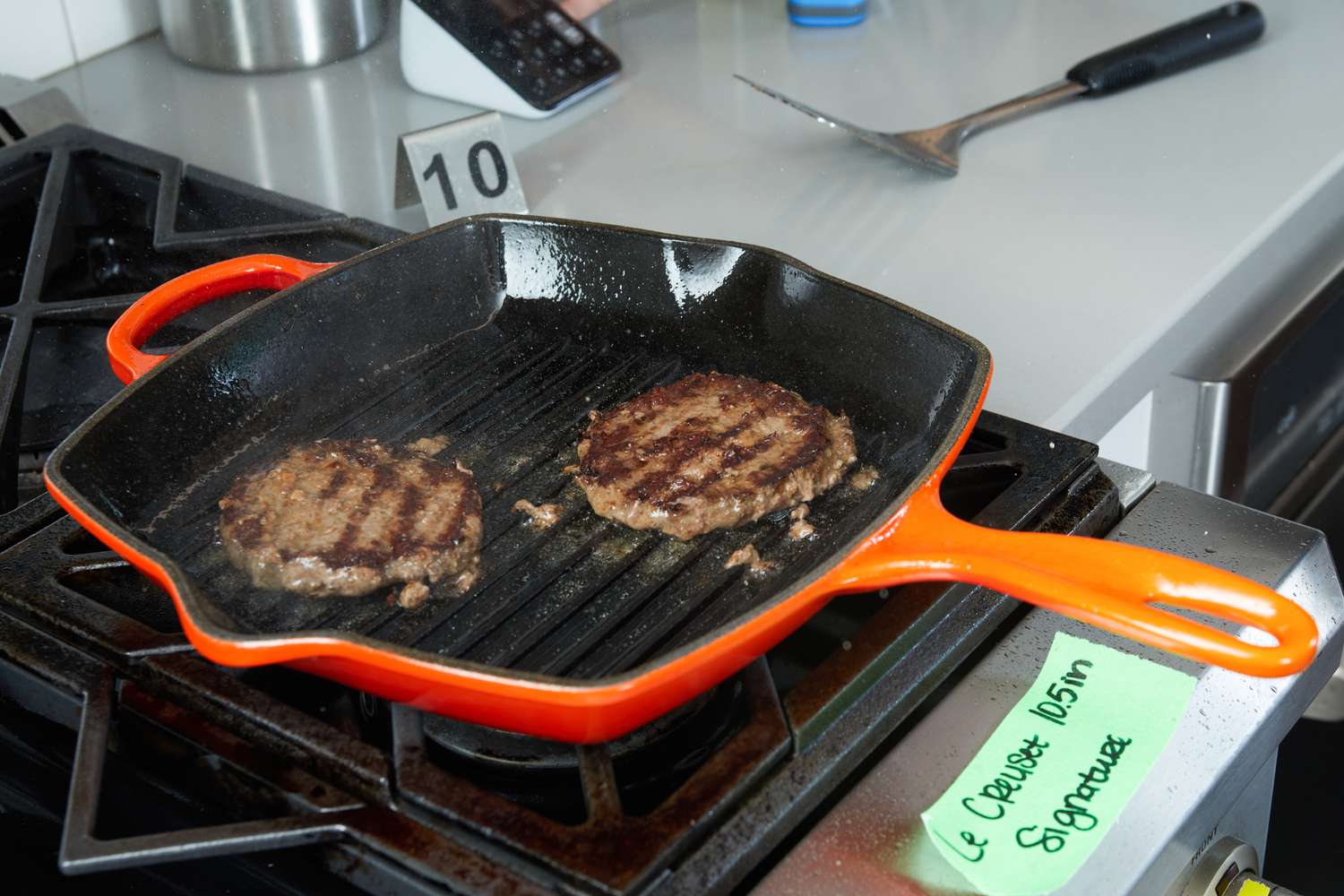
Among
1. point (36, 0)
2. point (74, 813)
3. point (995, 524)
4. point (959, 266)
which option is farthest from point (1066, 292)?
point (36, 0)

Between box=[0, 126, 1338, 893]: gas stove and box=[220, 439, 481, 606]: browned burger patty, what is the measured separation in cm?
7

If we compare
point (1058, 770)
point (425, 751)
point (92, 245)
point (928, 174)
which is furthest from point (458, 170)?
point (1058, 770)

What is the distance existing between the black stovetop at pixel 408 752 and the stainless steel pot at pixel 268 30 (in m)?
0.72

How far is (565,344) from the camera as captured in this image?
110 cm

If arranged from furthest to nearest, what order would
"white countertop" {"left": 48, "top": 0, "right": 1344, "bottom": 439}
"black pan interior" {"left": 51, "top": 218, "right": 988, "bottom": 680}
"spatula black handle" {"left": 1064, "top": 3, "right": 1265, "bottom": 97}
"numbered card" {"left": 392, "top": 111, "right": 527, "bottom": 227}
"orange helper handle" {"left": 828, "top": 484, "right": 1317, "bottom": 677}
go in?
"spatula black handle" {"left": 1064, "top": 3, "right": 1265, "bottom": 97}
"numbered card" {"left": 392, "top": 111, "right": 527, "bottom": 227}
"white countertop" {"left": 48, "top": 0, "right": 1344, "bottom": 439}
"black pan interior" {"left": 51, "top": 218, "right": 988, "bottom": 680}
"orange helper handle" {"left": 828, "top": 484, "right": 1317, "bottom": 677}

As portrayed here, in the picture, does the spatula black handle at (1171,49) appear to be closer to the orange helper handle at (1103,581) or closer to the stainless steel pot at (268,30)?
the stainless steel pot at (268,30)

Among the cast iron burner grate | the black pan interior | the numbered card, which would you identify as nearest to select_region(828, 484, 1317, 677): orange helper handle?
the black pan interior

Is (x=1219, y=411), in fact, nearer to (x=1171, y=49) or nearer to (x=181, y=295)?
(x=1171, y=49)

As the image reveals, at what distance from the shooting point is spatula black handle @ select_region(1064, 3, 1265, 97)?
1.60m

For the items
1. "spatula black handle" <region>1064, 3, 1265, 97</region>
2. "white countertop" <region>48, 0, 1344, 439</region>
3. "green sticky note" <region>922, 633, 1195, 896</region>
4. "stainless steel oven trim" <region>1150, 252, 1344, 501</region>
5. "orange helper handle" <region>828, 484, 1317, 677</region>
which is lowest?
"stainless steel oven trim" <region>1150, 252, 1344, 501</region>

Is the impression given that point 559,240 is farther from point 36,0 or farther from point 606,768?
point 36,0

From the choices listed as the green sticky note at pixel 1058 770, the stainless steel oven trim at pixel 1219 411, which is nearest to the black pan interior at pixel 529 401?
the green sticky note at pixel 1058 770

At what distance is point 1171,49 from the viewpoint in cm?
164

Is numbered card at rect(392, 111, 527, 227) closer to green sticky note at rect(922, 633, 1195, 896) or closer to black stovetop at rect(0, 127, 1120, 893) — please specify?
black stovetop at rect(0, 127, 1120, 893)
